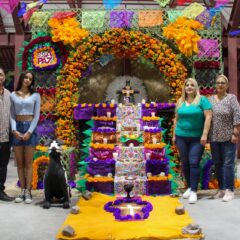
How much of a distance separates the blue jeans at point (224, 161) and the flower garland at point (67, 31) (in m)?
3.15

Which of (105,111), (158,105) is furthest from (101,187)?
(158,105)

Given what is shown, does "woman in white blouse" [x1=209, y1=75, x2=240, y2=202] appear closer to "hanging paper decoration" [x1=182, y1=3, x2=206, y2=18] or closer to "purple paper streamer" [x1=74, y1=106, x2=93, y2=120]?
"hanging paper decoration" [x1=182, y1=3, x2=206, y2=18]

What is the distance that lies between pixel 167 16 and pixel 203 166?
2.86 metres

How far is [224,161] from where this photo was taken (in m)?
4.38

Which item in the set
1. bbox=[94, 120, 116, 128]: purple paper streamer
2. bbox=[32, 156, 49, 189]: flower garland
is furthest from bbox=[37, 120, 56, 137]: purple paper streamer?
bbox=[32, 156, 49, 189]: flower garland

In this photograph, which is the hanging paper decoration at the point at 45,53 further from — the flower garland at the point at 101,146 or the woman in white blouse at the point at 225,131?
the woman in white blouse at the point at 225,131

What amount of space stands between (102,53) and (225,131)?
119 inches

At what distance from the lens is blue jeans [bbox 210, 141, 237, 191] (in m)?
4.31

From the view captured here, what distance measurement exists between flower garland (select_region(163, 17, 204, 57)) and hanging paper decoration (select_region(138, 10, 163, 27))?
0.88 feet

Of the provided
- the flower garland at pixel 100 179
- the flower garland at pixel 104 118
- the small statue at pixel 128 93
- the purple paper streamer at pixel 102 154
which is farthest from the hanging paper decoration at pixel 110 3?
the flower garland at pixel 100 179

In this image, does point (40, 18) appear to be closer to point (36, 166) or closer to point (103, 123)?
point (103, 123)

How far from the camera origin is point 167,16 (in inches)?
263

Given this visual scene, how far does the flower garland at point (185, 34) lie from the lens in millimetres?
6215

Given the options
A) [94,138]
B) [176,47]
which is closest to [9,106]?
[94,138]
